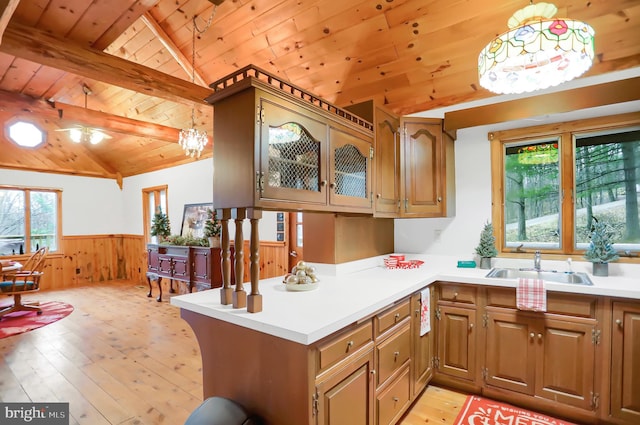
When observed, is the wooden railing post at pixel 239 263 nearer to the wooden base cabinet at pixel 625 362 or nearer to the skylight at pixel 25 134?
the wooden base cabinet at pixel 625 362

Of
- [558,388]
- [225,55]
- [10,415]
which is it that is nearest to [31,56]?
[225,55]

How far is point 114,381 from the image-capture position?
2.65 meters

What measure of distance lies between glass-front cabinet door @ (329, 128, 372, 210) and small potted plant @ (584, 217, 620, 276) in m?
1.71

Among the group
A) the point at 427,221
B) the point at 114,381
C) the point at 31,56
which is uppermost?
the point at 31,56

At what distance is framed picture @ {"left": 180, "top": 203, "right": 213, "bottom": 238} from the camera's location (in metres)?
5.45

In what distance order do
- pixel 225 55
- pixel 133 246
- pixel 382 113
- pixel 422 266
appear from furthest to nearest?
pixel 133 246
pixel 225 55
pixel 422 266
pixel 382 113

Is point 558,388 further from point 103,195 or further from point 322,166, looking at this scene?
point 103,195

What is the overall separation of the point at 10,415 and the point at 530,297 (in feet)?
12.1

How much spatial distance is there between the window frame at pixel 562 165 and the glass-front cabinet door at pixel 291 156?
1927 mm

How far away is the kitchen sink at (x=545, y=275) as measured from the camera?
2.37 metres

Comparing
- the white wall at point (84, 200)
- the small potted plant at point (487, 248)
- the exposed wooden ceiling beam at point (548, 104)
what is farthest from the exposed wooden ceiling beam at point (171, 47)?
the white wall at point (84, 200)

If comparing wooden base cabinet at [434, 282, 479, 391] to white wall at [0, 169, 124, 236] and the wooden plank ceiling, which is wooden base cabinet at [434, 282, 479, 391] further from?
white wall at [0, 169, 124, 236]

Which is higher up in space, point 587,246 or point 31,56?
point 31,56

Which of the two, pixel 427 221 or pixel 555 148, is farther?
pixel 427 221
